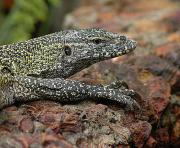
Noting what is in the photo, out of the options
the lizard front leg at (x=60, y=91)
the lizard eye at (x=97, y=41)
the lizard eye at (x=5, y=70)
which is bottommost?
the lizard front leg at (x=60, y=91)

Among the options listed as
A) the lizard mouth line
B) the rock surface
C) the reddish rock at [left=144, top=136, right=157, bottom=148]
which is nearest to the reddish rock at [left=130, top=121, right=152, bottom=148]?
the rock surface

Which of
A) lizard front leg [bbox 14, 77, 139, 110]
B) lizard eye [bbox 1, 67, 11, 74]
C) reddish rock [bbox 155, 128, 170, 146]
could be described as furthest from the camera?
reddish rock [bbox 155, 128, 170, 146]

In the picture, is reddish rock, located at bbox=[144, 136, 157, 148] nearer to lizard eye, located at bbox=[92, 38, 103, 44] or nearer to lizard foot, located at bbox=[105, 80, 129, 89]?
lizard foot, located at bbox=[105, 80, 129, 89]

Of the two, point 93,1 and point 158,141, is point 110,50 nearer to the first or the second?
point 158,141

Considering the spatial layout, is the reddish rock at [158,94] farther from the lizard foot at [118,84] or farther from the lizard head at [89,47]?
the lizard head at [89,47]

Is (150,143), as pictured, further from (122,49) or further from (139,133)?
(122,49)

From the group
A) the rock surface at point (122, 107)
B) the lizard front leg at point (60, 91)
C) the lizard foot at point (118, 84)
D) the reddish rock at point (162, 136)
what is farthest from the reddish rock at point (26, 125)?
the reddish rock at point (162, 136)

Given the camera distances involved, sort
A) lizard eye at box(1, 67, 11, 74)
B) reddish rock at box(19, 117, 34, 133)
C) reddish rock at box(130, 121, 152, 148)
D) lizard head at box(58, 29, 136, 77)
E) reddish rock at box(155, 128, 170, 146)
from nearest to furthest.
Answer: reddish rock at box(19, 117, 34, 133) → reddish rock at box(130, 121, 152, 148) → lizard eye at box(1, 67, 11, 74) → lizard head at box(58, 29, 136, 77) → reddish rock at box(155, 128, 170, 146)

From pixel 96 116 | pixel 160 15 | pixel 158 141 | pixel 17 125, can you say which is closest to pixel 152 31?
pixel 160 15
